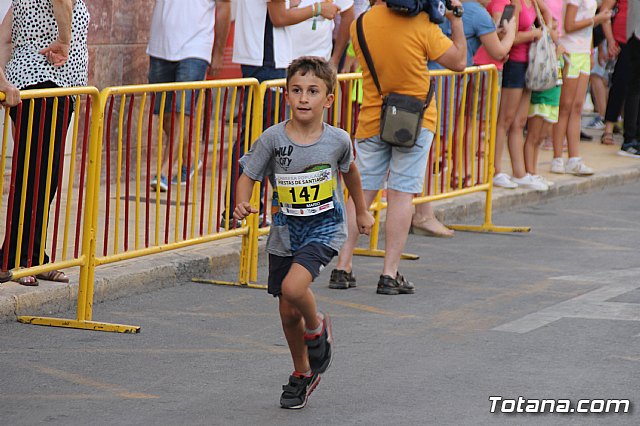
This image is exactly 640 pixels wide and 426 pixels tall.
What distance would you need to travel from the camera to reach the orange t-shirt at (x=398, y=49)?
8.29 meters

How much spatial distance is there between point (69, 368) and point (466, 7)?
540 cm

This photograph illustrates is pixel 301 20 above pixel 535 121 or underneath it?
above

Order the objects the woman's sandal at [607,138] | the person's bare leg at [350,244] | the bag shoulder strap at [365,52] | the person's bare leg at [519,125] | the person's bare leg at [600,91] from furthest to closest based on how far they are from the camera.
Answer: the person's bare leg at [600,91] < the woman's sandal at [607,138] < the person's bare leg at [519,125] < the person's bare leg at [350,244] < the bag shoulder strap at [365,52]

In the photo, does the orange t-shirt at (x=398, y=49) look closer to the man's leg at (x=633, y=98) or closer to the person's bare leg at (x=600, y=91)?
the man's leg at (x=633, y=98)

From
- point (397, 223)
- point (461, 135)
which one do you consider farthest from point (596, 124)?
point (397, 223)

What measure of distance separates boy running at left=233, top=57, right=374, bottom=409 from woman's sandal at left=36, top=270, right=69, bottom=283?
1917mm

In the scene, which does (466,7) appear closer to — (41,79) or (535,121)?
(535,121)

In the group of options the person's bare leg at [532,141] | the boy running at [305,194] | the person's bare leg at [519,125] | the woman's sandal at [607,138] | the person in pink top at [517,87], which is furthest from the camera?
the woman's sandal at [607,138]

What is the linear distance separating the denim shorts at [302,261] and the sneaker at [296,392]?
0.40 m

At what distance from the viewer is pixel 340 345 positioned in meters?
6.93

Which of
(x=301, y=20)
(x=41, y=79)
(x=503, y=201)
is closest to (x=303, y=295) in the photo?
(x=41, y=79)

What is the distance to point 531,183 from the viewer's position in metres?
12.7

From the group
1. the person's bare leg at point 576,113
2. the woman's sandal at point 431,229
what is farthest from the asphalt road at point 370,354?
the person's bare leg at point 576,113

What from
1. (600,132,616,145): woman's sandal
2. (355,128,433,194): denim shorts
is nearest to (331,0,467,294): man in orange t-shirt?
(355,128,433,194): denim shorts
